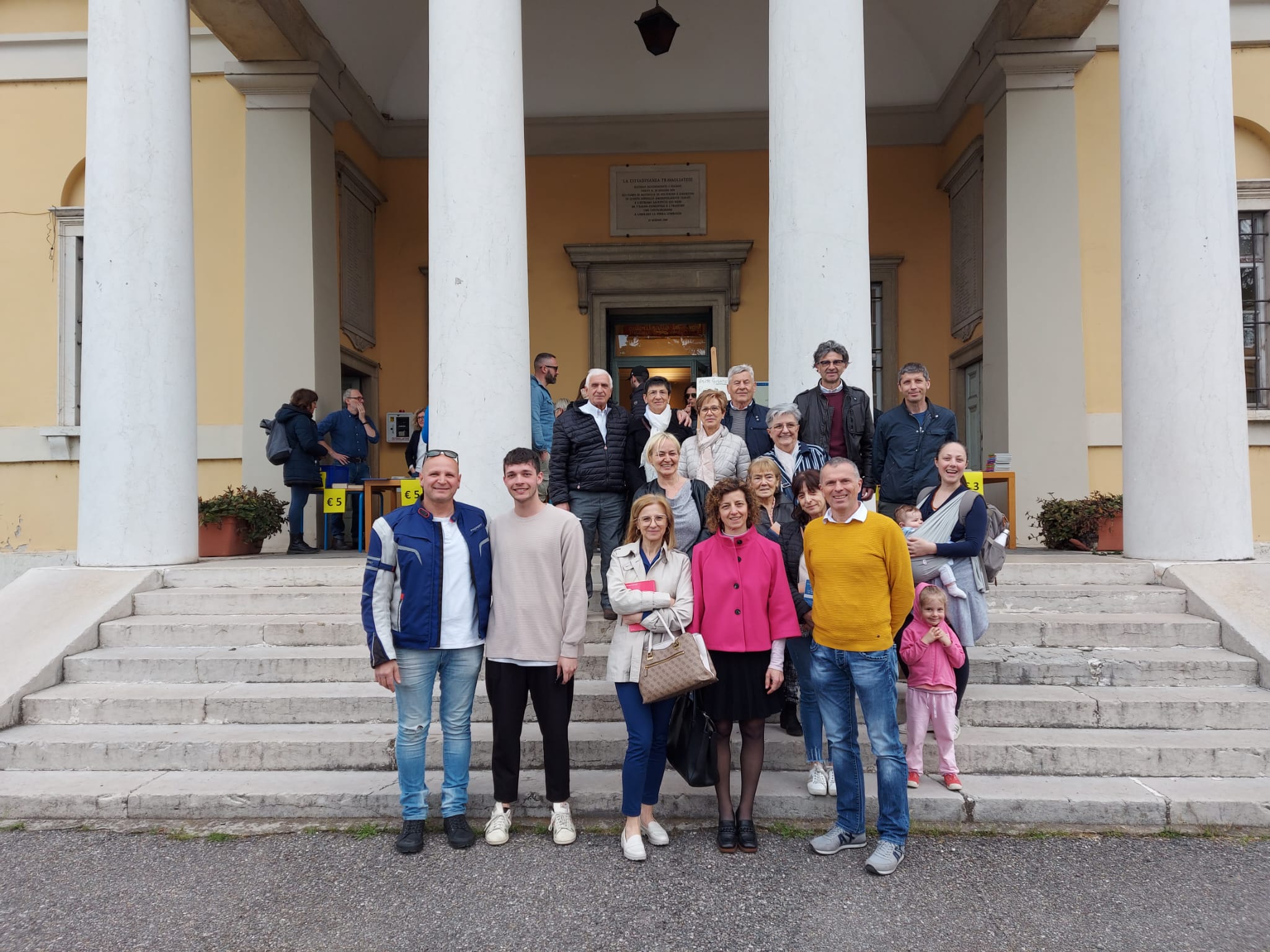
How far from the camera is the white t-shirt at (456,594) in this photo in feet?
13.0

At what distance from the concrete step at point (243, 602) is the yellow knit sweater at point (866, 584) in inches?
153

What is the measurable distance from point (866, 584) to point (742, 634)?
1.96 feet

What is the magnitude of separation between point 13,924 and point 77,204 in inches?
391

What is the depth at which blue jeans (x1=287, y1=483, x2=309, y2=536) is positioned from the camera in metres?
9.38

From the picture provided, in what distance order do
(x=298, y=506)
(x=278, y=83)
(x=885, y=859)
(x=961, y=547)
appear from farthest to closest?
1. (x=278, y=83)
2. (x=298, y=506)
3. (x=961, y=547)
4. (x=885, y=859)

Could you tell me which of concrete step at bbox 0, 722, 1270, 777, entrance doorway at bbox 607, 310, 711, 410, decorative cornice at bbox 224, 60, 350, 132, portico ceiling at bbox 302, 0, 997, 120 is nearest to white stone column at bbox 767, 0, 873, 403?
concrete step at bbox 0, 722, 1270, 777

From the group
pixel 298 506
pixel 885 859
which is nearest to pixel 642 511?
pixel 885 859

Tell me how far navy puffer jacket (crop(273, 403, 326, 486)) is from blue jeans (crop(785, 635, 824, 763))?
6.63 m

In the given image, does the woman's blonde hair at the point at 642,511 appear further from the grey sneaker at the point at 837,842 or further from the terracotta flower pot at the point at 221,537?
the terracotta flower pot at the point at 221,537

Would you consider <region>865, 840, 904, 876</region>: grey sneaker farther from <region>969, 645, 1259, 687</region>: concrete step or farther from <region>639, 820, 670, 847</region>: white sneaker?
<region>969, 645, 1259, 687</region>: concrete step

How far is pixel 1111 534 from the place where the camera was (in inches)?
319

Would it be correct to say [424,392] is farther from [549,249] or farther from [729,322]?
[729,322]

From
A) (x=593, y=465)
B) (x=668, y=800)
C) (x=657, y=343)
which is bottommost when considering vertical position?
(x=668, y=800)

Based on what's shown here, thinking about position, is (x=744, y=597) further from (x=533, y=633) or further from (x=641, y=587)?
(x=533, y=633)
